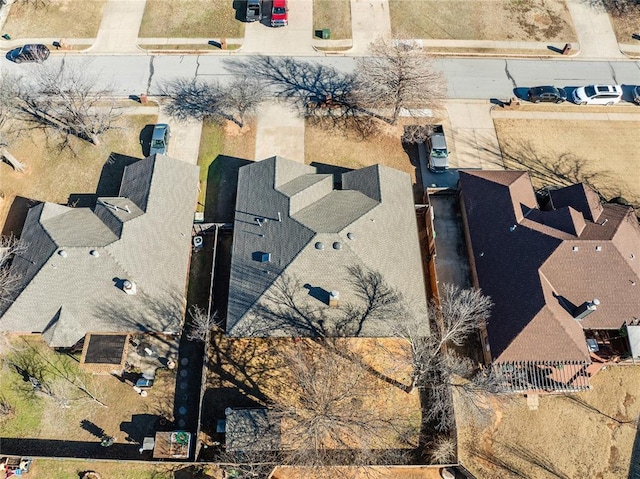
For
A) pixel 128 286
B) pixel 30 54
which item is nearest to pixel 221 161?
pixel 128 286

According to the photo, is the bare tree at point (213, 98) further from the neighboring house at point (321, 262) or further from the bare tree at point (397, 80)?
the neighboring house at point (321, 262)

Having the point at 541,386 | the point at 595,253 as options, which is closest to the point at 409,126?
the point at 595,253

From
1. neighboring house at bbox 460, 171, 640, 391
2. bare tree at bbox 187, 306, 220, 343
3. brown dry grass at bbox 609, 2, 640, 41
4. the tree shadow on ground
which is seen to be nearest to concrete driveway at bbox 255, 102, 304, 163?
the tree shadow on ground

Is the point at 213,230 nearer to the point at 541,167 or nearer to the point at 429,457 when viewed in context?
the point at 429,457

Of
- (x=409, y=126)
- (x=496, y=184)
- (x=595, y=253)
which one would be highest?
(x=409, y=126)

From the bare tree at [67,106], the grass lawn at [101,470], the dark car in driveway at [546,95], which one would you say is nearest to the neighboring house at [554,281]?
the dark car in driveway at [546,95]
